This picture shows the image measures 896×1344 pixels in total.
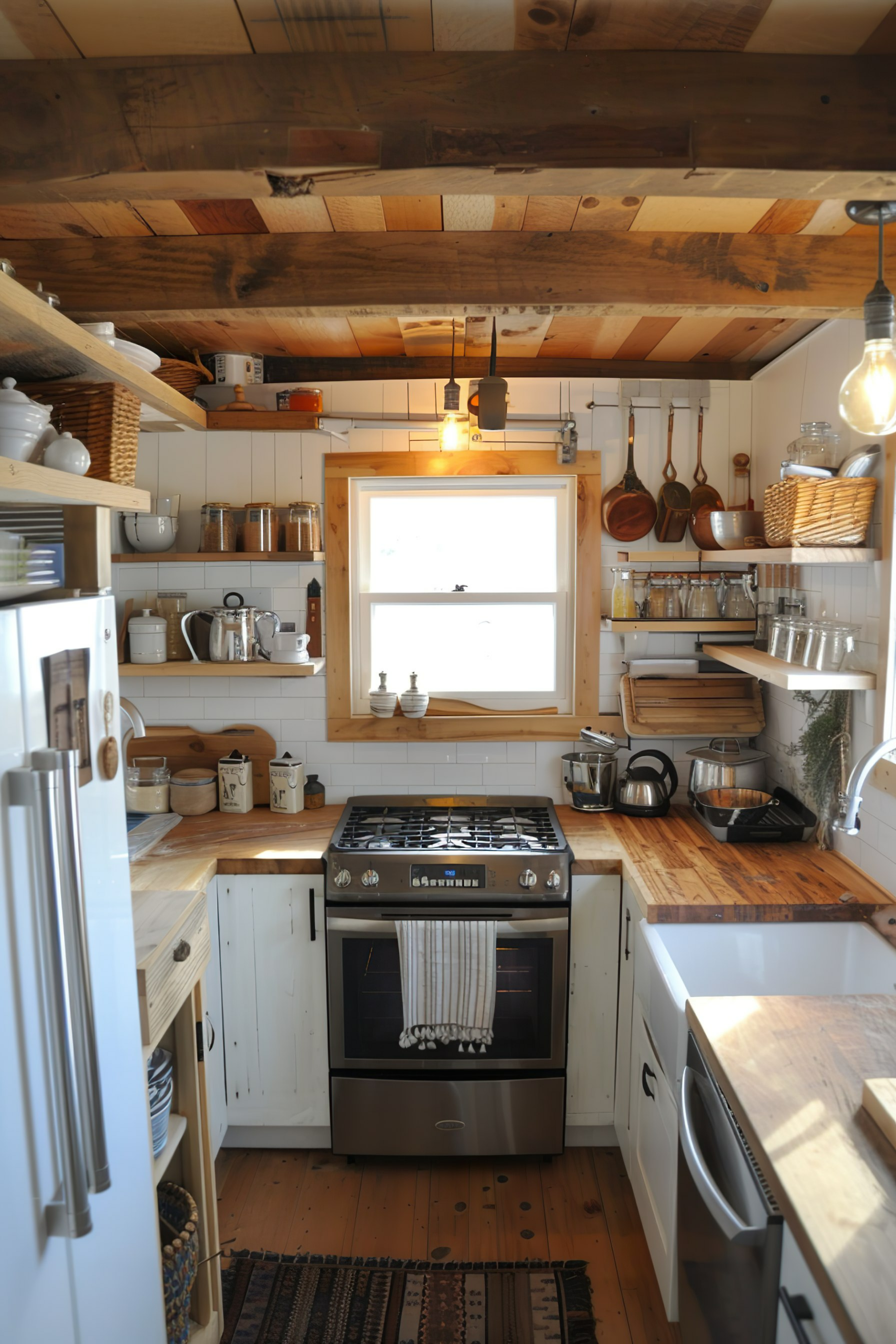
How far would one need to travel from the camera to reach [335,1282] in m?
2.51

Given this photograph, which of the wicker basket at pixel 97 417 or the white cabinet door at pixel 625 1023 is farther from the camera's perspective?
the white cabinet door at pixel 625 1023

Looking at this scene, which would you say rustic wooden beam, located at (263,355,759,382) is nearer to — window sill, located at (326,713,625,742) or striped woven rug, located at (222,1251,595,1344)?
window sill, located at (326,713,625,742)

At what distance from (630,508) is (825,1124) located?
2381 mm

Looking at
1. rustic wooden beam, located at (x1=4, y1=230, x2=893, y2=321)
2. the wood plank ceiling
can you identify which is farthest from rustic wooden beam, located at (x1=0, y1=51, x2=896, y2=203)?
rustic wooden beam, located at (x1=4, y1=230, x2=893, y2=321)

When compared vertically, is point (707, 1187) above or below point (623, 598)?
below

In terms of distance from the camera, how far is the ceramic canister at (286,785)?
11.1ft

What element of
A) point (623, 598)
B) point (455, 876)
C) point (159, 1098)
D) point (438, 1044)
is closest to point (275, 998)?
point (438, 1044)

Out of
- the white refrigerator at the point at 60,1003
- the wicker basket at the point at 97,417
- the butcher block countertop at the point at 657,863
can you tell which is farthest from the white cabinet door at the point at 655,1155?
the wicker basket at the point at 97,417

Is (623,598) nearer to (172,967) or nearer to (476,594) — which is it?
(476,594)

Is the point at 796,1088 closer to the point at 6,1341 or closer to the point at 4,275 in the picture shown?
the point at 6,1341

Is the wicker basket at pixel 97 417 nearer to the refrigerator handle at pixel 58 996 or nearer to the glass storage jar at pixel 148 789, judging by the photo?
the refrigerator handle at pixel 58 996

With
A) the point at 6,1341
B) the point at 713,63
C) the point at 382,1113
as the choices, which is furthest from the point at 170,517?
the point at 6,1341

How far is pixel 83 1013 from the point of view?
1417 mm

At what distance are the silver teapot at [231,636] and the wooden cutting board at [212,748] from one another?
0.33 m
